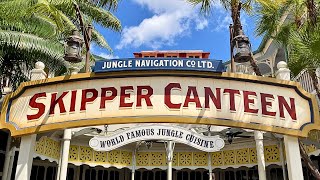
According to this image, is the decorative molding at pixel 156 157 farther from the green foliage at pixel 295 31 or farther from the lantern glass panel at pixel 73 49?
the lantern glass panel at pixel 73 49

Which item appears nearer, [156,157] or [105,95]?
[105,95]

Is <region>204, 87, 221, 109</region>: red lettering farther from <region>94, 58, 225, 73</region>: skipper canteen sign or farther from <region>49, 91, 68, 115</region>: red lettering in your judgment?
<region>49, 91, 68, 115</region>: red lettering

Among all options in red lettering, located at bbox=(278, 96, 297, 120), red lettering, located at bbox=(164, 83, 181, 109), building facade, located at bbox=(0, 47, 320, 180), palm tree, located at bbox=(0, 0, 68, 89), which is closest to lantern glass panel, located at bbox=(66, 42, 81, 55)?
red lettering, located at bbox=(164, 83, 181, 109)

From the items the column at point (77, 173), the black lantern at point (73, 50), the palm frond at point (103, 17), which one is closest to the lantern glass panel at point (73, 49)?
the black lantern at point (73, 50)

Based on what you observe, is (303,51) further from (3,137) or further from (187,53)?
(187,53)

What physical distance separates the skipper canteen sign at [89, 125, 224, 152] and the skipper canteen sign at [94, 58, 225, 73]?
53.3 inches

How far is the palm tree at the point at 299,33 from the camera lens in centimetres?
780

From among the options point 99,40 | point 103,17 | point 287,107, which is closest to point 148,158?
point 99,40

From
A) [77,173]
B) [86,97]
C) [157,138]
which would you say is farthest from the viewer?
[77,173]

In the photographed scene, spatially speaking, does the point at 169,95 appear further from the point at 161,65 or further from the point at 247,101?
the point at 247,101

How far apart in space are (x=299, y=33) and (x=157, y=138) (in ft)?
15.4

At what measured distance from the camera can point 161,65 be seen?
19.8 feet

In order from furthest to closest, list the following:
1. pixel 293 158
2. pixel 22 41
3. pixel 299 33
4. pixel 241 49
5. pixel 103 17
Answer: pixel 103 17 < pixel 22 41 < pixel 299 33 < pixel 241 49 < pixel 293 158

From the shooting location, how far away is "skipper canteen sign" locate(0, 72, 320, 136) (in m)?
5.86
